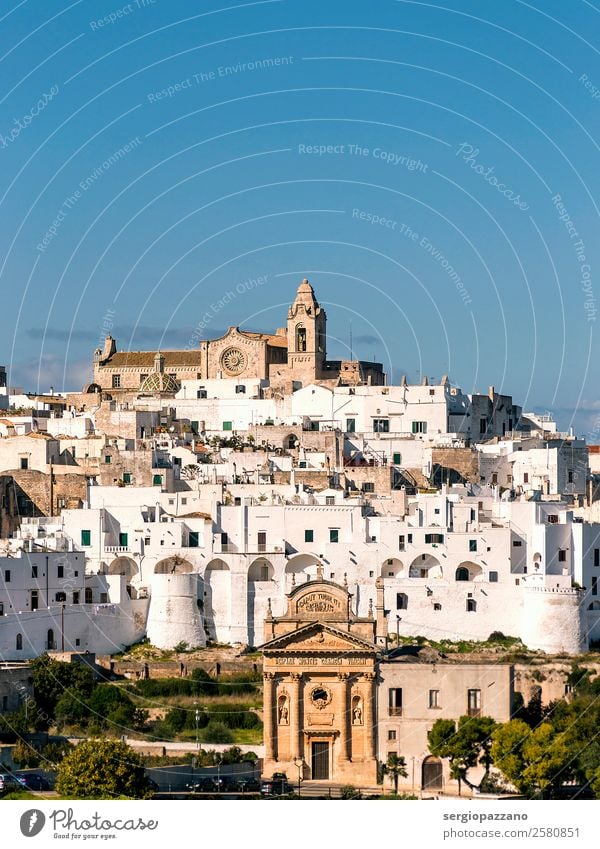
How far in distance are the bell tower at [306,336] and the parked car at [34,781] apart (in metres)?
43.8

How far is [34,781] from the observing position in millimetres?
73438

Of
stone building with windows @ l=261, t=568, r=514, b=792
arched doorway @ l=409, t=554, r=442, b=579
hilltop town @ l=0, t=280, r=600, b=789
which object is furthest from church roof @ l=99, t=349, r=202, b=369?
stone building with windows @ l=261, t=568, r=514, b=792

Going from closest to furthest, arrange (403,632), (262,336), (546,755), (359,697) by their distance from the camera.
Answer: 1. (546,755)
2. (359,697)
3. (403,632)
4. (262,336)

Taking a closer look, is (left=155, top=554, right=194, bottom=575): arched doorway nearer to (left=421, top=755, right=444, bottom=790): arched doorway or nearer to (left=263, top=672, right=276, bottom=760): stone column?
(left=263, top=672, right=276, bottom=760): stone column

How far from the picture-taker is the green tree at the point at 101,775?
233 ft

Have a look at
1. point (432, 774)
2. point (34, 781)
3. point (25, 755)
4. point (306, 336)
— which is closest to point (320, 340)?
point (306, 336)

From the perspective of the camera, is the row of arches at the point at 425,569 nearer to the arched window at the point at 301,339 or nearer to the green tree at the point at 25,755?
the green tree at the point at 25,755

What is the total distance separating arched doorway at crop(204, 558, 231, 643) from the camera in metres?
92.1

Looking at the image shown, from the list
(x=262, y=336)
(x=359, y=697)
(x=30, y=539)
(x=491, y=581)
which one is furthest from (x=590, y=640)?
(x=262, y=336)

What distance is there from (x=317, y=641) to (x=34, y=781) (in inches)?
456

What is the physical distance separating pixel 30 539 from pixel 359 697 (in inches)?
713

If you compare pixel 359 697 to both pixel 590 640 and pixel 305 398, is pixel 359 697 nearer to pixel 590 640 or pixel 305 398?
pixel 590 640

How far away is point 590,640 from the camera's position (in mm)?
91938
